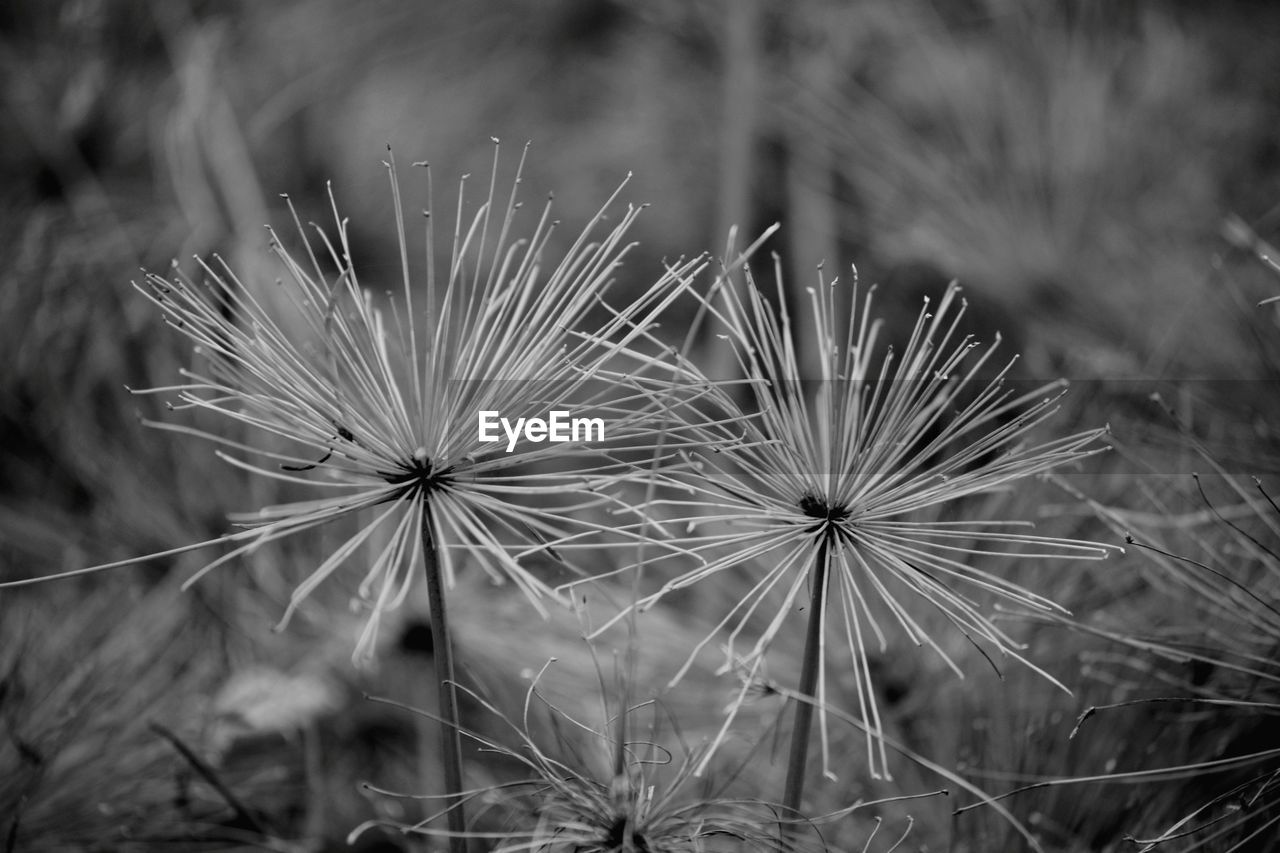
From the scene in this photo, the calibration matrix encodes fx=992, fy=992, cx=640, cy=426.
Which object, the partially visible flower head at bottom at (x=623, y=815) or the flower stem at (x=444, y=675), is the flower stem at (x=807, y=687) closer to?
the partially visible flower head at bottom at (x=623, y=815)

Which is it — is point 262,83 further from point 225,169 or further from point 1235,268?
point 1235,268

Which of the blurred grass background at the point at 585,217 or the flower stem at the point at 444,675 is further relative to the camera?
the blurred grass background at the point at 585,217

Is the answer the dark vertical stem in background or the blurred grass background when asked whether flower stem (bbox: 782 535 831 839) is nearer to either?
the blurred grass background

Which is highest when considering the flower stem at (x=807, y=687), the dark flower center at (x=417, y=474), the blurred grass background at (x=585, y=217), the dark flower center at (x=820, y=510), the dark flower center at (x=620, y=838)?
the blurred grass background at (x=585, y=217)

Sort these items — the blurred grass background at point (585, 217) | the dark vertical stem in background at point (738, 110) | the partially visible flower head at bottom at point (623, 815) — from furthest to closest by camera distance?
the dark vertical stem in background at point (738, 110)
the blurred grass background at point (585, 217)
the partially visible flower head at bottom at point (623, 815)

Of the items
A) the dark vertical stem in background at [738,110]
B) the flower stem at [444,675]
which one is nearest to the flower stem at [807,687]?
the flower stem at [444,675]

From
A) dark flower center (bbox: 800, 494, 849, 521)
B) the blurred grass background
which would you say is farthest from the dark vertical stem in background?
dark flower center (bbox: 800, 494, 849, 521)

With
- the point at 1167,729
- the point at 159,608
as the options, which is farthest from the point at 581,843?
the point at 159,608

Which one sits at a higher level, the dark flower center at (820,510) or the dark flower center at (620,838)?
the dark flower center at (820,510)
